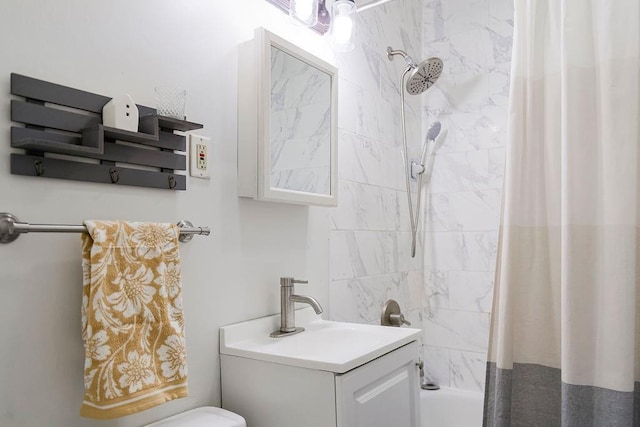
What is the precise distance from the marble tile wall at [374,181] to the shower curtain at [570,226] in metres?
0.87

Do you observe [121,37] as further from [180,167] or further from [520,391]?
[520,391]

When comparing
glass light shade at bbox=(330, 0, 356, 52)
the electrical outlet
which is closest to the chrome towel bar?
the electrical outlet

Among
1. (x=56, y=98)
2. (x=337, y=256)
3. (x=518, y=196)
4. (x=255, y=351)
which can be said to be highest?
(x=56, y=98)

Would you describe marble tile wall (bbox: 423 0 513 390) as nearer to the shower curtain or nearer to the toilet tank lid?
the shower curtain

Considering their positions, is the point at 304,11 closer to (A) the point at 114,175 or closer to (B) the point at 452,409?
(A) the point at 114,175

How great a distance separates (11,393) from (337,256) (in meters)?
1.27

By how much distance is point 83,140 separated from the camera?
105 cm

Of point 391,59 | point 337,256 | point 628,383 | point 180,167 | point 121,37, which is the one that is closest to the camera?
point 628,383

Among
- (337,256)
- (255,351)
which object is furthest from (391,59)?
(255,351)

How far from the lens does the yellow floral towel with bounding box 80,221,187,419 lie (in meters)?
0.96

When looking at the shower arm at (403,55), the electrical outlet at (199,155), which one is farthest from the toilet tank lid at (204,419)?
the shower arm at (403,55)

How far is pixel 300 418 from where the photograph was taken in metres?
1.24

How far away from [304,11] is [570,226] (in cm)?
120

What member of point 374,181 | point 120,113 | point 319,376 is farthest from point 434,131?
point 120,113
